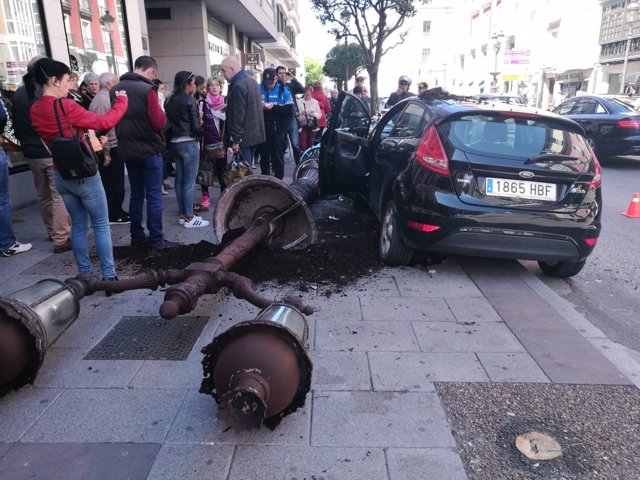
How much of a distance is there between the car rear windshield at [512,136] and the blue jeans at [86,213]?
2969 millimetres

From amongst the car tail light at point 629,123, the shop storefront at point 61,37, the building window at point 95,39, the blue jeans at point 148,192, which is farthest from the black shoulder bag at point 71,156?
the car tail light at point 629,123

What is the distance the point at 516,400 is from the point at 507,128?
104 inches

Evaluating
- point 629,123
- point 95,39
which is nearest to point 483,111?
point 95,39

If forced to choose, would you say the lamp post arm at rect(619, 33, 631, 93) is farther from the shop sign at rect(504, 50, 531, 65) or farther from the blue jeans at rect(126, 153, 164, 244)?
the blue jeans at rect(126, 153, 164, 244)

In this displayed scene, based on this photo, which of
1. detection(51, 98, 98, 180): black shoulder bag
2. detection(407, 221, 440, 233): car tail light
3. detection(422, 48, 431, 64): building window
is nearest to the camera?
detection(51, 98, 98, 180): black shoulder bag

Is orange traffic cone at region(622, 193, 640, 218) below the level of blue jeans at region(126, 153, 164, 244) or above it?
below

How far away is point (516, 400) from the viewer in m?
2.94

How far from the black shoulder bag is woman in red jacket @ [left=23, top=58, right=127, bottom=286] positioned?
0.21 feet

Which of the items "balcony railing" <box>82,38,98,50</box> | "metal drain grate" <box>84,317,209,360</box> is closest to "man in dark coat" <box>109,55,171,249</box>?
"metal drain grate" <box>84,317,209,360</box>

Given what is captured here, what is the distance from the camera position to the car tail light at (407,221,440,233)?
4501mm

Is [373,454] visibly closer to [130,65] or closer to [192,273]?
[192,273]

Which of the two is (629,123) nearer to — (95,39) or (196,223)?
(196,223)

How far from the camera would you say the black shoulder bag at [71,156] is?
3.72m

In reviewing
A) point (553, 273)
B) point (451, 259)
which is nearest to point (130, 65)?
point (451, 259)
